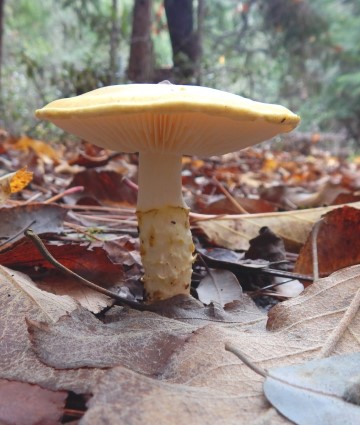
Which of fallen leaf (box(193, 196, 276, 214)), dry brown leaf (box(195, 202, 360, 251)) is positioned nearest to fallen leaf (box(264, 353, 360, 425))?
dry brown leaf (box(195, 202, 360, 251))

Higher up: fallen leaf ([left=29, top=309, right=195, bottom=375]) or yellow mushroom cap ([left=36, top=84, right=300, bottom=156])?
yellow mushroom cap ([left=36, top=84, right=300, bottom=156])

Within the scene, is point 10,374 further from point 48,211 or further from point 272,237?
point 272,237

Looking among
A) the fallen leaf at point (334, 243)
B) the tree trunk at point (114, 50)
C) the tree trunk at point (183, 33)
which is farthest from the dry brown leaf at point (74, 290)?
the tree trunk at point (183, 33)

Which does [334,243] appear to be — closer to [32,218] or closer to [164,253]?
[164,253]

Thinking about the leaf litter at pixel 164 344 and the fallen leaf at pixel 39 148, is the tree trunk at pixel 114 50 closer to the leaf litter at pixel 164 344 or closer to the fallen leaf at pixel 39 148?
the fallen leaf at pixel 39 148

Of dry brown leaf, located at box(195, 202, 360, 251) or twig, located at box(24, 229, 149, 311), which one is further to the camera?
dry brown leaf, located at box(195, 202, 360, 251)

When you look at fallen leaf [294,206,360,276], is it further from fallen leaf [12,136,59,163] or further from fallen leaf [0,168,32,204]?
fallen leaf [12,136,59,163]

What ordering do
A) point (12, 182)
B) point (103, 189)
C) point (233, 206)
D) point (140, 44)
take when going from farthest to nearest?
1. point (140, 44)
2. point (103, 189)
3. point (233, 206)
4. point (12, 182)

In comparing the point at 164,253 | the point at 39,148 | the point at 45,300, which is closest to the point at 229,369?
the point at 45,300
